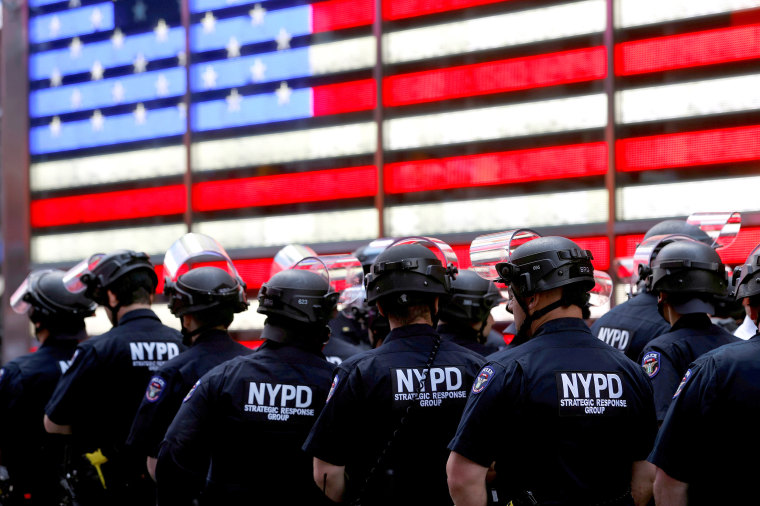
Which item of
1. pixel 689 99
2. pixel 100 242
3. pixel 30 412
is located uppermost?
pixel 689 99

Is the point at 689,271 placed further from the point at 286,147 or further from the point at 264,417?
the point at 286,147

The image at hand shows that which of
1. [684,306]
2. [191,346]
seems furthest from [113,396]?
[684,306]

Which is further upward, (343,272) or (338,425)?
(343,272)

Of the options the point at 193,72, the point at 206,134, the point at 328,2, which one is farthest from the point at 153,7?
the point at 328,2

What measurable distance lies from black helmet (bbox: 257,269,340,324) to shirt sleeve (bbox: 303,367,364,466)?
22.7 inches

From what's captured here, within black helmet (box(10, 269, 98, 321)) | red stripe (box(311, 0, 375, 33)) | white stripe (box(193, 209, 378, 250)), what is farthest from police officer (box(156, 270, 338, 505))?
red stripe (box(311, 0, 375, 33))

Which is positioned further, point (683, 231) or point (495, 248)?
point (683, 231)

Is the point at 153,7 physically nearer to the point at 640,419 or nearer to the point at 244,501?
the point at 244,501

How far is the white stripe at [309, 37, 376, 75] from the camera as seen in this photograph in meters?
8.22

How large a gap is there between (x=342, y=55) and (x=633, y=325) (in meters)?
4.56

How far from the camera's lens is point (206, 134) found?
29.9 ft

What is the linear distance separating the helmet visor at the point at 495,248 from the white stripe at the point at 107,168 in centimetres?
609

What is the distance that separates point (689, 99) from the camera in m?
6.67

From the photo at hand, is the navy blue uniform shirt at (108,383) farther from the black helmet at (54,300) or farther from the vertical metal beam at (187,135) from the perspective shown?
the vertical metal beam at (187,135)
